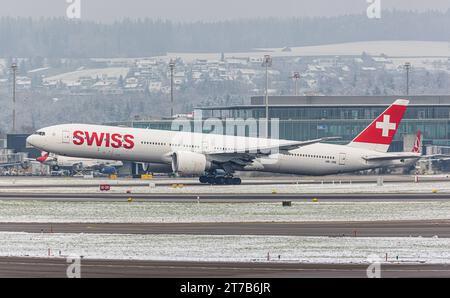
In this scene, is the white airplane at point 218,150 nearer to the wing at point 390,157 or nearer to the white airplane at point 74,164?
the wing at point 390,157

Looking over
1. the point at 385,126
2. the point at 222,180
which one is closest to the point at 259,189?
the point at 222,180

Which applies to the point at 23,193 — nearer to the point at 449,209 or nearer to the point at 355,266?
the point at 449,209

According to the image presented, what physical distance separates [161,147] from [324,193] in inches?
652

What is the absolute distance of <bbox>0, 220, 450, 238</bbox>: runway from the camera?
156ft

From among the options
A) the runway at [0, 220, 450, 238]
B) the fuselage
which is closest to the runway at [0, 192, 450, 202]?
the fuselage

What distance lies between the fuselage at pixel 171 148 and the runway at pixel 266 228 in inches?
1369

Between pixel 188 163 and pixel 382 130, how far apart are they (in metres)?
17.8

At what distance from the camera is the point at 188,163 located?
86.9 m

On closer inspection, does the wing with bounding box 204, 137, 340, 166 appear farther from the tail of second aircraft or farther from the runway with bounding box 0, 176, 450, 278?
the runway with bounding box 0, 176, 450, 278

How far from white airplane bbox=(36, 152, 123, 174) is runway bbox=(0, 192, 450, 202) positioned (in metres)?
44.8

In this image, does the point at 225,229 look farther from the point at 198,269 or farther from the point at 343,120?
the point at 343,120

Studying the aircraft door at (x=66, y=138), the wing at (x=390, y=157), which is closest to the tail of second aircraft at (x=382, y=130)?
the wing at (x=390, y=157)

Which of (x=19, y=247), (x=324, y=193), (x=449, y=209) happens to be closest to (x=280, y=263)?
(x=19, y=247)

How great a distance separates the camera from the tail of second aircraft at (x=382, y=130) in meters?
94.0
